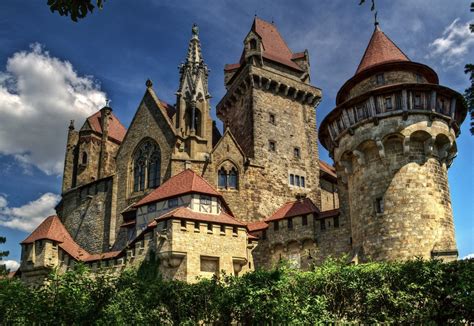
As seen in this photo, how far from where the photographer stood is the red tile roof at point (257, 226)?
32016 mm

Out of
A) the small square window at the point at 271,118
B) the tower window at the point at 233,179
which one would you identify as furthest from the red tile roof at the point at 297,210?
the small square window at the point at 271,118

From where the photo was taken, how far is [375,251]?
2327cm

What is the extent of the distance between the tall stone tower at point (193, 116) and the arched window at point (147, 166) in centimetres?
216

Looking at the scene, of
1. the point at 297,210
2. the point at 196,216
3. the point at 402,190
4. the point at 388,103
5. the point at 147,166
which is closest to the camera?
the point at 402,190

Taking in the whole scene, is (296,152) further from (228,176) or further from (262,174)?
(228,176)

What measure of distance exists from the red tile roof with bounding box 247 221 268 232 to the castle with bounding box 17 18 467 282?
5.4 inches

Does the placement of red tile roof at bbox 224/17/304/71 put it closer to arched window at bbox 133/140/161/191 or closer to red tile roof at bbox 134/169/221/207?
arched window at bbox 133/140/161/191

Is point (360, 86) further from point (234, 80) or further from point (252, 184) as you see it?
point (234, 80)

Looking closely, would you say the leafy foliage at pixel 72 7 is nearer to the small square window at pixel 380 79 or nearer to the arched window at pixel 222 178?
the small square window at pixel 380 79

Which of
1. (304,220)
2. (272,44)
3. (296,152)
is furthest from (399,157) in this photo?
(272,44)

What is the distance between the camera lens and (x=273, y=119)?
4122 cm

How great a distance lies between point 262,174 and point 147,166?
8.23 metres

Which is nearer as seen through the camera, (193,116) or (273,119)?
(193,116)

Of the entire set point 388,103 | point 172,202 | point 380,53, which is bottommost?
point 172,202
